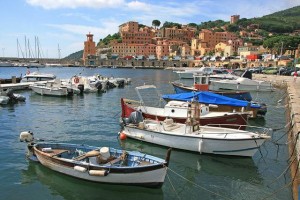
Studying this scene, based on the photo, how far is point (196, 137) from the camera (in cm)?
1650

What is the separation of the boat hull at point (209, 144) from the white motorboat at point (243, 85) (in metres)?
32.7

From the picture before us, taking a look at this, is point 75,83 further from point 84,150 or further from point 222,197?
point 222,197

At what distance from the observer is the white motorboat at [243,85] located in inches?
1918

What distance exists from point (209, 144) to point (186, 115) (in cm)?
429

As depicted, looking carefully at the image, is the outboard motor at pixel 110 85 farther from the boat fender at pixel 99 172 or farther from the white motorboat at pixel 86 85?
the boat fender at pixel 99 172

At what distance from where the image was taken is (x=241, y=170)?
15250 millimetres

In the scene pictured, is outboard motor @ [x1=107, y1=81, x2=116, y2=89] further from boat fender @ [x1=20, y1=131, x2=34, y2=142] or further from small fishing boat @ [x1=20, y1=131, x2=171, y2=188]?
small fishing boat @ [x1=20, y1=131, x2=171, y2=188]

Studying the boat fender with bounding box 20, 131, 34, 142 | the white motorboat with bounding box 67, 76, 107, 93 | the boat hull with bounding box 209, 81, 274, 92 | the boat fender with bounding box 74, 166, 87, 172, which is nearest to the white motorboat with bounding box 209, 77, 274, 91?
the boat hull with bounding box 209, 81, 274, 92

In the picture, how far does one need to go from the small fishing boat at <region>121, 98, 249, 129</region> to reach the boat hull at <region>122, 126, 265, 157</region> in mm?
2306

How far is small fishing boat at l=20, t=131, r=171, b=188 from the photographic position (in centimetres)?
1223

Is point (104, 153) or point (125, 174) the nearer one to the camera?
point (125, 174)

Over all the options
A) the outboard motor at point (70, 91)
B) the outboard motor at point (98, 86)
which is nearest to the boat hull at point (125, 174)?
the outboard motor at point (70, 91)

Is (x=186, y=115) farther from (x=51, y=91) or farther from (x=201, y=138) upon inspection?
(x=51, y=91)

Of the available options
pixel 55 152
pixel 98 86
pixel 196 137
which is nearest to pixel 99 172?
pixel 55 152
